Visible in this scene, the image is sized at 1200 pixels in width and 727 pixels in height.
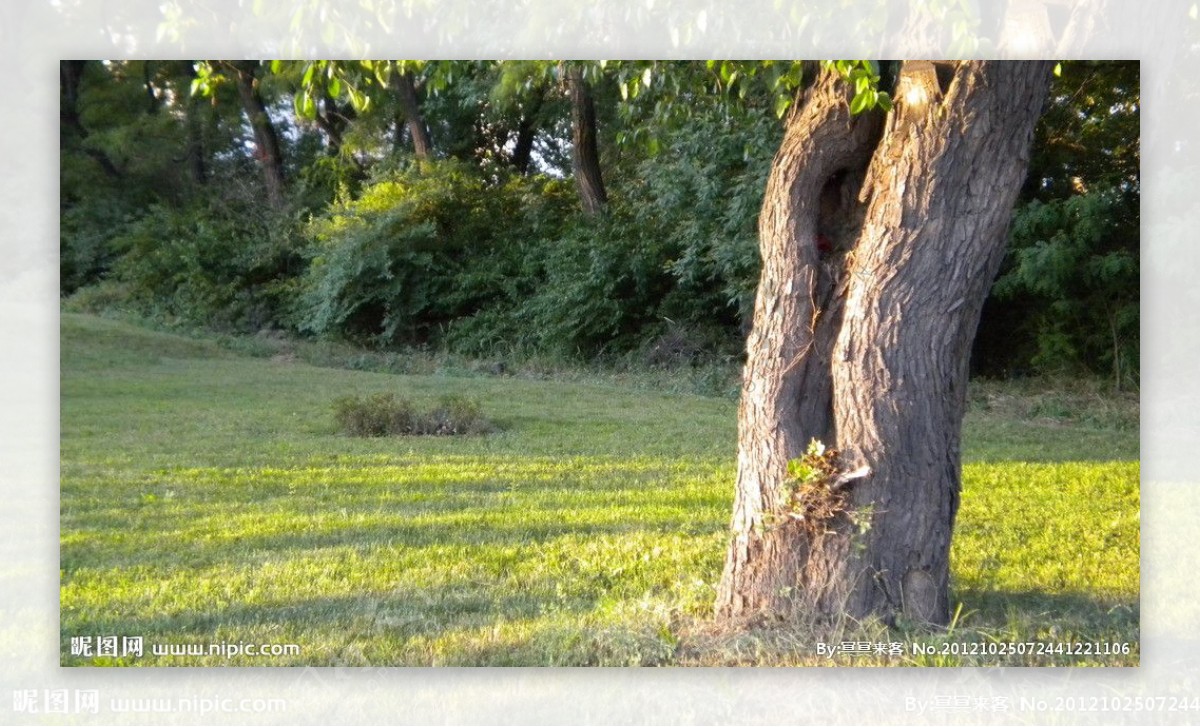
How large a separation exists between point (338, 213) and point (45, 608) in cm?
584

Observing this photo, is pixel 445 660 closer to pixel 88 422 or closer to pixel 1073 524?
pixel 1073 524

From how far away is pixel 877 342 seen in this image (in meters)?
3.52

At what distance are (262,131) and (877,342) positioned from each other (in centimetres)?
432

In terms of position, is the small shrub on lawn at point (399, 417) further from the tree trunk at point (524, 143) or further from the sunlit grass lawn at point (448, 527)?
the tree trunk at point (524, 143)

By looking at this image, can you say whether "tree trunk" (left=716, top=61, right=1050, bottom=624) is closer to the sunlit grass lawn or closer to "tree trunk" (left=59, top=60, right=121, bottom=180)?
the sunlit grass lawn

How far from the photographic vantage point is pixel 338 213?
920 cm

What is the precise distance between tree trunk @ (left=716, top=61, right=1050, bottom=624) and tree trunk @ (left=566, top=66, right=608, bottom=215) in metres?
8.82

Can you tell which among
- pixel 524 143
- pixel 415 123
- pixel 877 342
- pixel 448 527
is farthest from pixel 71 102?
pixel 524 143

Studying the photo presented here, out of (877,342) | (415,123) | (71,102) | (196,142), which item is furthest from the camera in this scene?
(415,123)

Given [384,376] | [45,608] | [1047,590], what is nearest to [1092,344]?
[1047,590]

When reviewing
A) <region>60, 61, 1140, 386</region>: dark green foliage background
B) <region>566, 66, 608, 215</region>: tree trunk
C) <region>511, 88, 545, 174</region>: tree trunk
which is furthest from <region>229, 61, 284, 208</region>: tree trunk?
<region>511, 88, 545, 174</region>: tree trunk

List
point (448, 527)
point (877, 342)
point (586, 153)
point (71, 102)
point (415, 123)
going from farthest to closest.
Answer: point (586, 153) < point (415, 123) < point (448, 527) < point (71, 102) < point (877, 342)

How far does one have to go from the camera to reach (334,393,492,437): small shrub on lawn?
8.20 m

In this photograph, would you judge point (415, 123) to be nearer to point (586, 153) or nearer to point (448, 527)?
point (586, 153)
